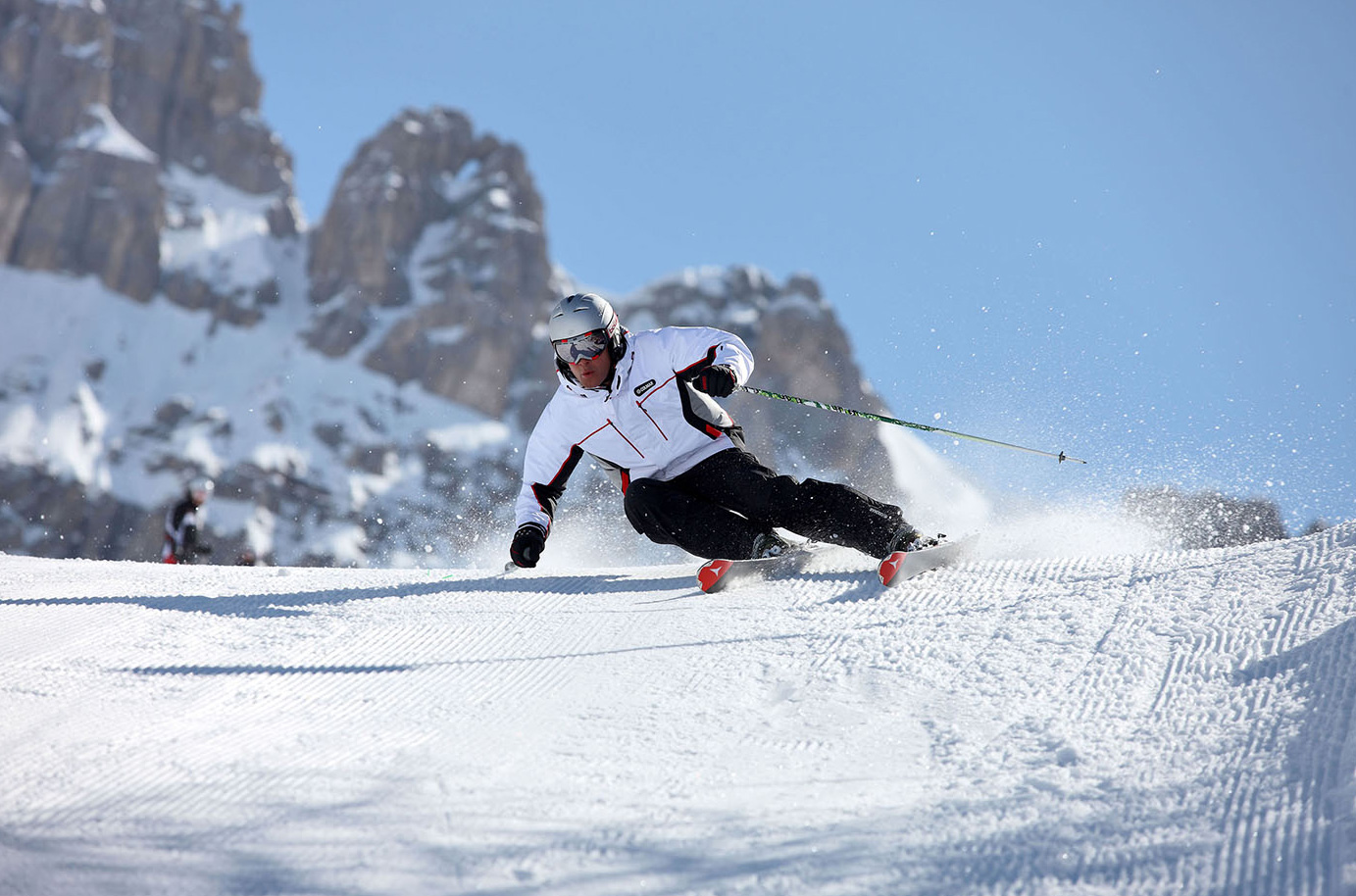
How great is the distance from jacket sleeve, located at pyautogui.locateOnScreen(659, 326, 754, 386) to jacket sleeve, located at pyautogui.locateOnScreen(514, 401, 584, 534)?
677 millimetres

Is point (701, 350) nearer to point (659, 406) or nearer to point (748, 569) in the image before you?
point (659, 406)

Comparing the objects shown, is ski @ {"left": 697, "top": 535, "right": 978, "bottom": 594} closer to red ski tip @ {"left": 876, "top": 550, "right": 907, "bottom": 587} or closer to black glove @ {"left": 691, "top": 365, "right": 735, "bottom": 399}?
red ski tip @ {"left": 876, "top": 550, "right": 907, "bottom": 587}

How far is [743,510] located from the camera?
4.02m

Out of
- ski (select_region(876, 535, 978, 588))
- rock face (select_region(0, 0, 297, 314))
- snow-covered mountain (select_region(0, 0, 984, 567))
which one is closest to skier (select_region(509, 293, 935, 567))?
ski (select_region(876, 535, 978, 588))

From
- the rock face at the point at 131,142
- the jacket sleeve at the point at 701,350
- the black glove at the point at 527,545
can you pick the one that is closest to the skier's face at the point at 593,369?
the jacket sleeve at the point at 701,350

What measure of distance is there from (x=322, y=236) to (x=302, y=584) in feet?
320

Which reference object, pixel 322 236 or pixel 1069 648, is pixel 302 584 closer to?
pixel 1069 648

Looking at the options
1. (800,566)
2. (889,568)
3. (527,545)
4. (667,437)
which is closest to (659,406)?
(667,437)

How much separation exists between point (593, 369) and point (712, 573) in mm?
1168

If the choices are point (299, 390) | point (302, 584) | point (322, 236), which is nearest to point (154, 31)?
point (322, 236)

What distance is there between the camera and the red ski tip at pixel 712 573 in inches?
136

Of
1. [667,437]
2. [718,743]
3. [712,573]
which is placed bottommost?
[718,743]

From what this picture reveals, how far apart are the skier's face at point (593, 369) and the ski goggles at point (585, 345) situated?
0.05ft

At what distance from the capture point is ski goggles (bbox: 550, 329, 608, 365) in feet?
13.3
